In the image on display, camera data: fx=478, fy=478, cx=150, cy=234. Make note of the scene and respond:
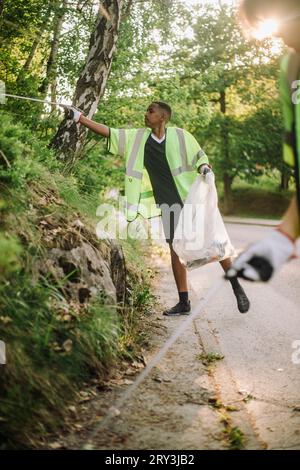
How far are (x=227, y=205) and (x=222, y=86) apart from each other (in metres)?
7.46

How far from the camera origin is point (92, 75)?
5730 mm

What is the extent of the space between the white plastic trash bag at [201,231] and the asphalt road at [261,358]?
29.5 inches

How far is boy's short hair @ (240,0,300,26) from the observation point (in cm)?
177

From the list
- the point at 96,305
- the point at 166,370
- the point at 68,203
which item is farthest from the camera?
the point at 68,203

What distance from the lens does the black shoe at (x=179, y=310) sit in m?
5.33

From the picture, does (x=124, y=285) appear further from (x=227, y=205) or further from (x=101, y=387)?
(x=227, y=205)

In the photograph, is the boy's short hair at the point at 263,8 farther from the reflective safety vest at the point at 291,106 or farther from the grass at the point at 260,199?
the grass at the point at 260,199

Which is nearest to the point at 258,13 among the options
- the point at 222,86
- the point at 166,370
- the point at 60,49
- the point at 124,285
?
the point at 166,370

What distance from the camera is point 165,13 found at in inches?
327

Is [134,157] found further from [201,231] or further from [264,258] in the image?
[264,258]

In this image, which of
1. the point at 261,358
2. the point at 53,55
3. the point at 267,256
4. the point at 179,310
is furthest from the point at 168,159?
the point at 267,256

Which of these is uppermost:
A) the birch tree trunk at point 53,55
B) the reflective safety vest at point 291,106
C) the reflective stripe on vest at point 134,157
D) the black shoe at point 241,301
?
the birch tree trunk at point 53,55

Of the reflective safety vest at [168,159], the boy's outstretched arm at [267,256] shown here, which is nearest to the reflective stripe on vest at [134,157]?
the reflective safety vest at [168,159]

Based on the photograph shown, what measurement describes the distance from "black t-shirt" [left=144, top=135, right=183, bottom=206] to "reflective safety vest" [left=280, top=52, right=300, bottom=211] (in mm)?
3448
